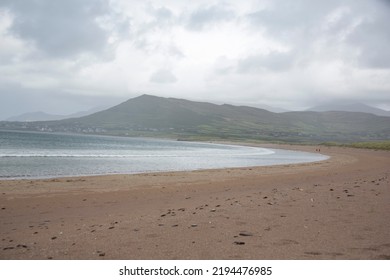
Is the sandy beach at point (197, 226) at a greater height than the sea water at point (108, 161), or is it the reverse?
the sandy beach at point (197, 226)

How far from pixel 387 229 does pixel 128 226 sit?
686 centimetres

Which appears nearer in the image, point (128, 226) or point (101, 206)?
point (128, 226)

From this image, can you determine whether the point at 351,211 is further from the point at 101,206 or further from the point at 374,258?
the point at 101,206

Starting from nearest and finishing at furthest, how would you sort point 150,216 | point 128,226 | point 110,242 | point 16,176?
point 110,242 → point 128,226 → point 150,216 → point 16,176

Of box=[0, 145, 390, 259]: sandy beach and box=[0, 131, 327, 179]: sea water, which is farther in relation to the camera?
box=[0, 131, 327, 179]: sea water

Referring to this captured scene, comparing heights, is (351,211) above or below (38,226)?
above

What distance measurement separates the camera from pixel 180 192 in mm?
17453

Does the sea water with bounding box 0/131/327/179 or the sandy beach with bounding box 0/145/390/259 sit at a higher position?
the sandy beach with bounding box 0/145/390/259

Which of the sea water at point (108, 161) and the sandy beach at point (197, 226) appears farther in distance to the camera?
the sea water at point (108, 161)

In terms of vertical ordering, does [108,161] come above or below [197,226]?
below

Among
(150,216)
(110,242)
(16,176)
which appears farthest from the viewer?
(16,176)

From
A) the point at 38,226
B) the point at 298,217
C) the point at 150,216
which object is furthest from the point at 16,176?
the point at 298,217

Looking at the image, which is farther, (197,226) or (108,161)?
(108,161)

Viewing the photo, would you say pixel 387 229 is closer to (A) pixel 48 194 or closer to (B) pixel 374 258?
(B) pixel 374 258
